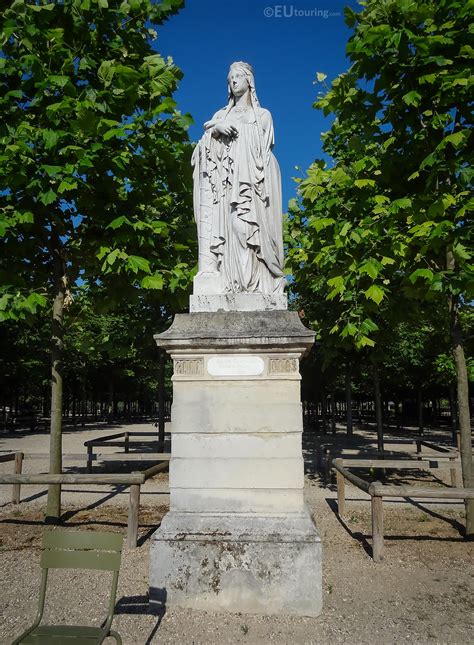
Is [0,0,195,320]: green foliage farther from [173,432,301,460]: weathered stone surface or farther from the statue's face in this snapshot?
[173,432,301,460]: weathered stone surface

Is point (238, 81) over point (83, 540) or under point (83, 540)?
over

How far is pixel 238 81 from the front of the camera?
5.66m

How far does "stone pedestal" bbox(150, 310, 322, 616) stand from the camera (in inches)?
177

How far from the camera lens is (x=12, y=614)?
4.67m

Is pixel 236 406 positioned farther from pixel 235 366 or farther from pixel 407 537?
pixel 407 537

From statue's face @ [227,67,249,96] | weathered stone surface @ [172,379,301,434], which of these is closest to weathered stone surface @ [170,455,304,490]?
weathered stone surface @ [172,379,301,434]

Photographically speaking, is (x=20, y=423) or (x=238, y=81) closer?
(x=238, y=81)

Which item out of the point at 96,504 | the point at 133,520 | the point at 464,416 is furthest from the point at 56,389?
the point at 464,416

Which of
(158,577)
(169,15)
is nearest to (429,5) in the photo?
(169,15)

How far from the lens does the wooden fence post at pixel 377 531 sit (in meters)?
6.31

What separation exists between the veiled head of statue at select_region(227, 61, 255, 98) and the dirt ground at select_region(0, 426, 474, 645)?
5556 millimetres

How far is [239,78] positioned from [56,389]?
17.3 feet

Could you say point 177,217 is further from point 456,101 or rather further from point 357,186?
point 456,101

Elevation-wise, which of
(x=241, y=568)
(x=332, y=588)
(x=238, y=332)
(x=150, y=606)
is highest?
(x=238, y=332)
